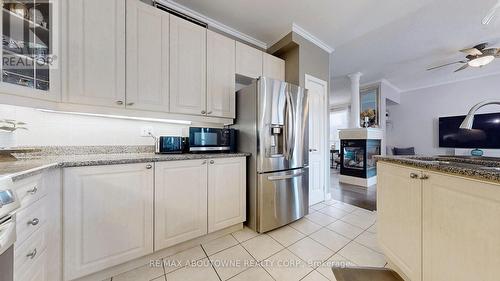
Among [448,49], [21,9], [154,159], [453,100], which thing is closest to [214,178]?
[154,159]

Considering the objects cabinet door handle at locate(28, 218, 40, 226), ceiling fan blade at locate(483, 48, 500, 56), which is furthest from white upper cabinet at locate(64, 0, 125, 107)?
ceiling fan blade at locate(483, 48, 500, 56)

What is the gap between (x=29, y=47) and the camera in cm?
126

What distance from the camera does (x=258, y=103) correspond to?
1.92 m

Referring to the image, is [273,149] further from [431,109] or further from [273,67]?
[431,109]

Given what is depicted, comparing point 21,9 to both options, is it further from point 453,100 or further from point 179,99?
point 453,100

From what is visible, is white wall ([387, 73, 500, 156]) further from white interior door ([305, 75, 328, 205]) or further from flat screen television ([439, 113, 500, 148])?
white interior door ([305, 75, 328, 205])

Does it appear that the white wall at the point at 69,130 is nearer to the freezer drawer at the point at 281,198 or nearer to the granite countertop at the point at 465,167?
the freezer drawer at the point at 281,198

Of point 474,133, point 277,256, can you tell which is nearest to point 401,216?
point 277,256

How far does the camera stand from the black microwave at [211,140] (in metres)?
1.82

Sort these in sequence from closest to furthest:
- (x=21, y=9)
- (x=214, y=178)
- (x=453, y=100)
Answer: (x=21, y=9)
(x=214, y=178)
(x=453, y=100)

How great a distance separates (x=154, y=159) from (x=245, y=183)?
3.24 feet

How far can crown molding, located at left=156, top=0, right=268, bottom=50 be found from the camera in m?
2.05

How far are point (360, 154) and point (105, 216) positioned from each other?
4790mm

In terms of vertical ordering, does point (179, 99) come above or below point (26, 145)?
above
